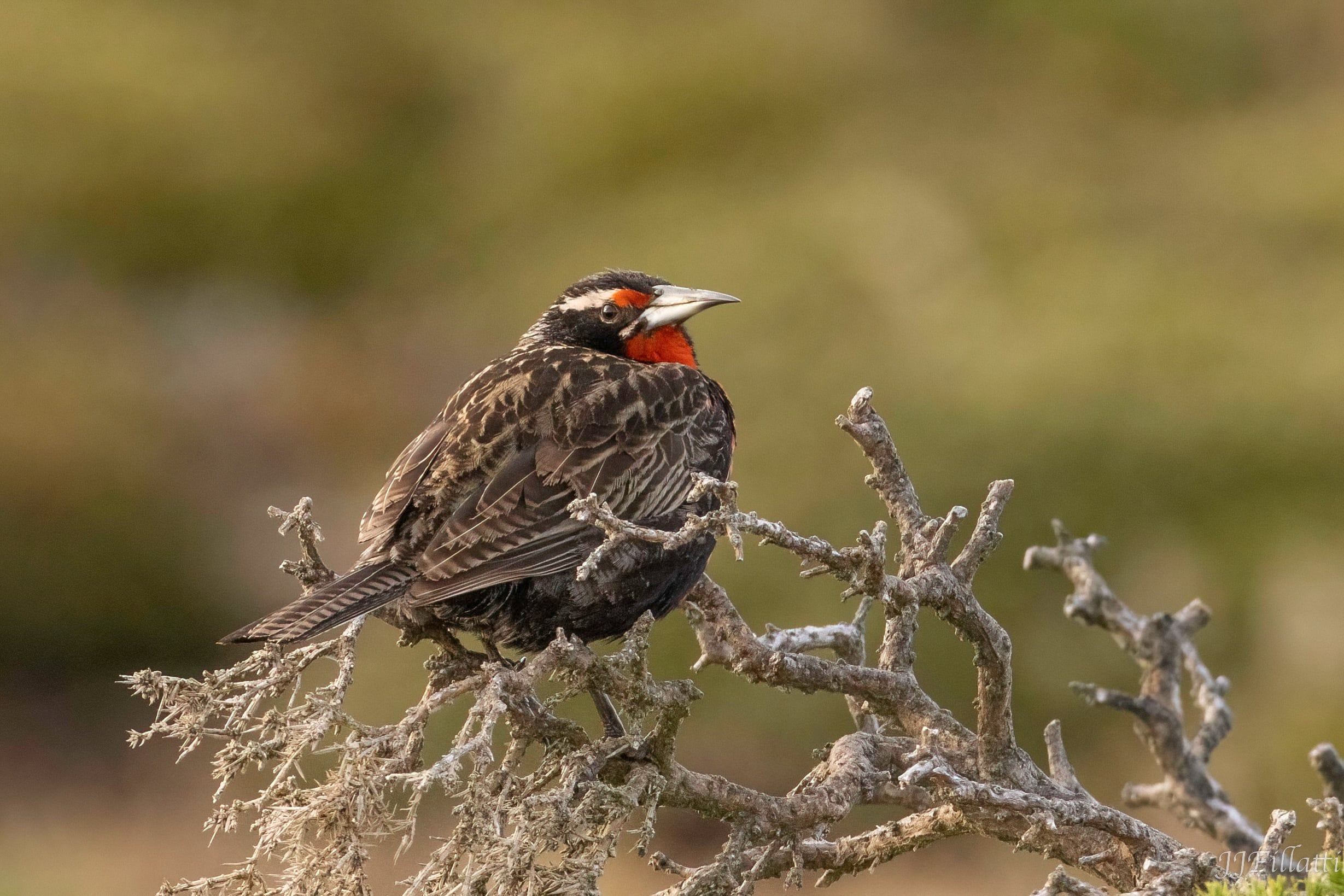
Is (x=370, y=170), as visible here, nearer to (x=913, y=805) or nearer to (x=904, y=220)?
(x=904, y=220)

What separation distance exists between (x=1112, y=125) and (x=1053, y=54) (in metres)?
0.77

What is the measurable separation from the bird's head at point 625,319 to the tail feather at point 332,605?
1.26 metres

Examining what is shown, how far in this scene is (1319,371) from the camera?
26.2 feet

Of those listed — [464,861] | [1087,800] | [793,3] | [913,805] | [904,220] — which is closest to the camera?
[464,861]

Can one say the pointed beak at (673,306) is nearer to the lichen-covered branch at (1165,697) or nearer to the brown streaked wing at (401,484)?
→ the brown streaked wing at (401,484)

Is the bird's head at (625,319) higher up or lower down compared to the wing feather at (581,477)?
higher up

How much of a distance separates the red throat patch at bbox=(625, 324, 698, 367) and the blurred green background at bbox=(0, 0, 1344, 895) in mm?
2915

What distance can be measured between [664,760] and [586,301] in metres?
1.80

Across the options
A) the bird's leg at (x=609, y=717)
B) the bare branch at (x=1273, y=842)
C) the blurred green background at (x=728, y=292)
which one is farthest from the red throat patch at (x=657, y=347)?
the blurred green background at (x=728, y=292)

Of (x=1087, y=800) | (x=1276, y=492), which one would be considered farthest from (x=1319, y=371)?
(x=1087, y=800)

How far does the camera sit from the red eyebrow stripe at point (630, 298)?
13.3 feet

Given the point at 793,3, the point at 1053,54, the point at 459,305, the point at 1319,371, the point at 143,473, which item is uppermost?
the point at 793,3

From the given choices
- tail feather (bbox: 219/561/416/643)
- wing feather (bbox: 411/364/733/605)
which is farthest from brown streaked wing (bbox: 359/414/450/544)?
tail feather (bbox: 219/561/416/643)

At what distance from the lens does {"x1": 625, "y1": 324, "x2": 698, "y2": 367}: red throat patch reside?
405cm
